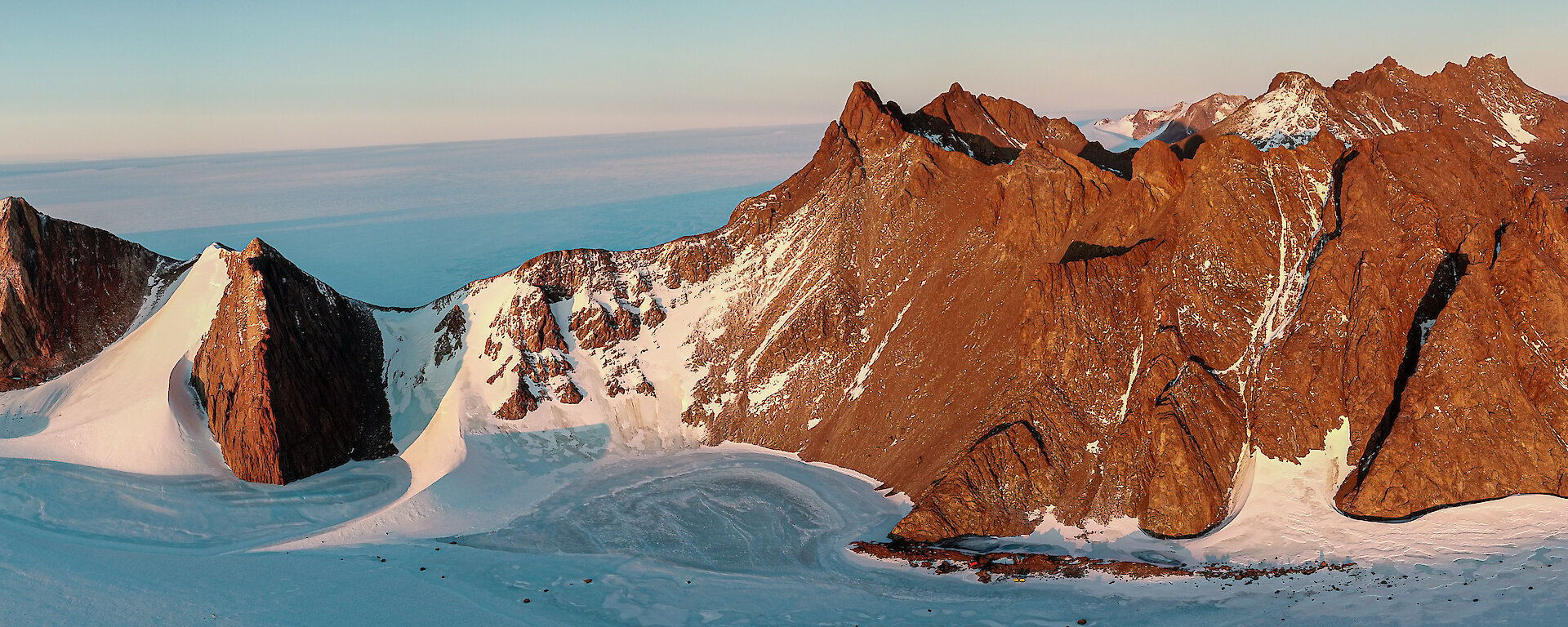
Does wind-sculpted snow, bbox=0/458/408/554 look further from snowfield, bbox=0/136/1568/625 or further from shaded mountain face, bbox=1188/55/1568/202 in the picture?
shaded mountain face, bbox=1188/55/1568/202

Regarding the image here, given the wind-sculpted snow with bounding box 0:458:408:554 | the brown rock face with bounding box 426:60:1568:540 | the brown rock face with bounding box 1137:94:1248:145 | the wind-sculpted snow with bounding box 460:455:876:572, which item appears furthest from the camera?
the brown rock face with bounding box 1137:94:1248:145

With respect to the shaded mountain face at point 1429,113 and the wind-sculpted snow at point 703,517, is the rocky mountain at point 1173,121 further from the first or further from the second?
the wind-sculpted snow at point 703,517

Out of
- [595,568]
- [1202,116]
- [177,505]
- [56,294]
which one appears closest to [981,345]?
[595,568]

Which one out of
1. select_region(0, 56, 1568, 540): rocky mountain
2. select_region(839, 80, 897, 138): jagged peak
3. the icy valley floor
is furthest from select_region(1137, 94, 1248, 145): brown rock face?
the icy valley floor

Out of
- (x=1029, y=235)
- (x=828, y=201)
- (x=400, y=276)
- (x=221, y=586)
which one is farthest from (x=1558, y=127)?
(x=400, y=276)

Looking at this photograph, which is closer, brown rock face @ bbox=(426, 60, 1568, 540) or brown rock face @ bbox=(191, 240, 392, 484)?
brown rock face @ bbox=(426, 60, 1568, 540)

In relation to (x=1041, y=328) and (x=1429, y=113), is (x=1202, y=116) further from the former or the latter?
(x=1041, y=328)
